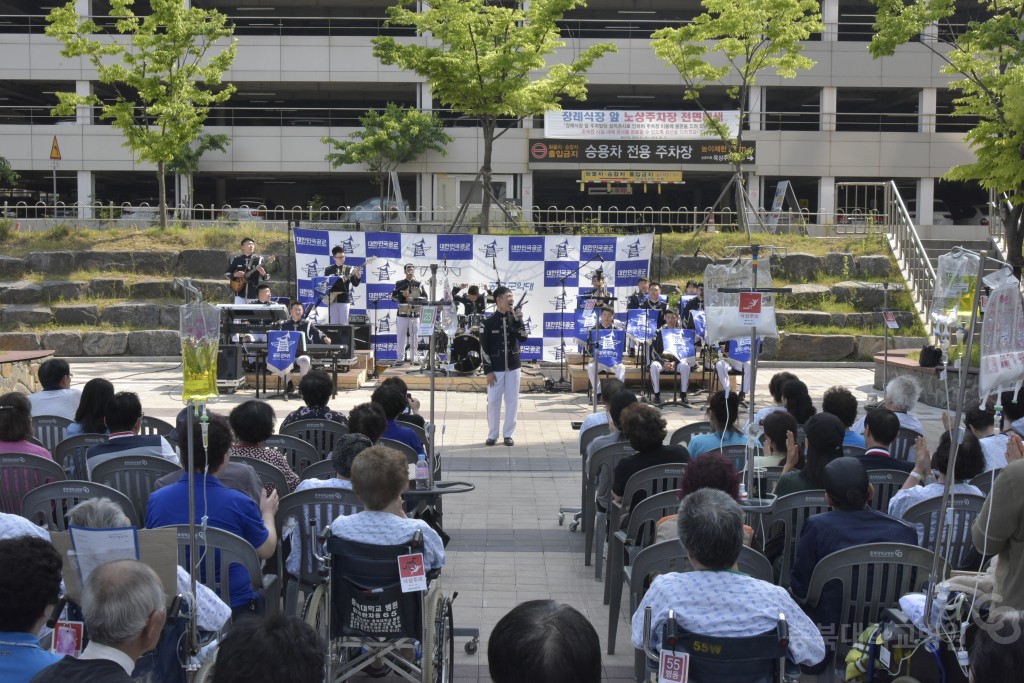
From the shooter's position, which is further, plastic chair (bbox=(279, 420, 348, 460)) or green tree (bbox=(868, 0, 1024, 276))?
green tree (bbox=(868, 0, 1024, 276))

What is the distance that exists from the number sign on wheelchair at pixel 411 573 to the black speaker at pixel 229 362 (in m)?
12.1

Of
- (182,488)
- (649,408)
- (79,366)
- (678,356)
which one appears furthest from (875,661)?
(79,366)

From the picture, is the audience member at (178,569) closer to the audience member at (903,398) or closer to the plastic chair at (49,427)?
the plastic chair at (49,427)

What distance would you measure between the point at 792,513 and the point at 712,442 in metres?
1.39

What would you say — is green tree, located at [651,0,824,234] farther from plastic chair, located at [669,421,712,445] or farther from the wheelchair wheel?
the wheelchair wheel

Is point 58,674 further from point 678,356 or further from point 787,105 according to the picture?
point 787,105

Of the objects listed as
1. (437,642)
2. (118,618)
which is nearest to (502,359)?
(437,642)

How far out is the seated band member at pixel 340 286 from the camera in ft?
60.7

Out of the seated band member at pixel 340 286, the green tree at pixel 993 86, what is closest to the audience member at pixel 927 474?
the green tree at pixel 993 86

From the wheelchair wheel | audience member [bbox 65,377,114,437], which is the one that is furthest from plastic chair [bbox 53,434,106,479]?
the wheelchair wheel

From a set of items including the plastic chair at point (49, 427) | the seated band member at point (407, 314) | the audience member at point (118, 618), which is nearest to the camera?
the audience member at point (118, 618)

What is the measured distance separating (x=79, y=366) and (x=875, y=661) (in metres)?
18.2

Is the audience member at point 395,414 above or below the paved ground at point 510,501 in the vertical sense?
above

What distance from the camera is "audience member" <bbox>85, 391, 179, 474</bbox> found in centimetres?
616
